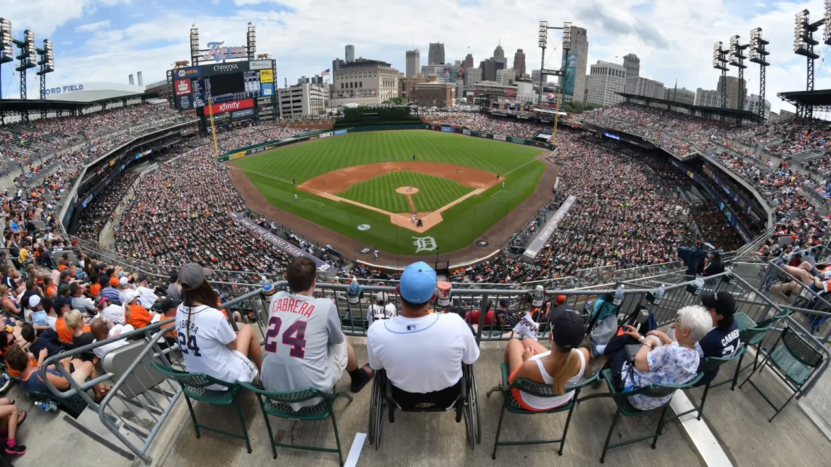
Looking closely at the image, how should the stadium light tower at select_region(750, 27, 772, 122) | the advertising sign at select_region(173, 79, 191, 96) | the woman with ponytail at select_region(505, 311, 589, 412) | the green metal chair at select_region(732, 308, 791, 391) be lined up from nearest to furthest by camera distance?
the woman with ponytail at select_region(505, 311, 589, 412) → the green metal chair at select_region(732, 308, 791, 391) → the stadium light tower at select_region(750, 27, 772, 122) → the advertising sign at select_region(173, 79, 191, 96)

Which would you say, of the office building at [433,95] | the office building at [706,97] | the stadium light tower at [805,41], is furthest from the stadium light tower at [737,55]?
the office building at [706,97]

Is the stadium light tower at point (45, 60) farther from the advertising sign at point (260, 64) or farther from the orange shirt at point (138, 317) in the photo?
the orange shirt at point (138, 317)

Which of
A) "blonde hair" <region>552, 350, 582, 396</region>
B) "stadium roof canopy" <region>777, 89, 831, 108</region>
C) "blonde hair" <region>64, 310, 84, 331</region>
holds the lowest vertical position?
"blonde hair" <region>64, 310, 84, 331</region>

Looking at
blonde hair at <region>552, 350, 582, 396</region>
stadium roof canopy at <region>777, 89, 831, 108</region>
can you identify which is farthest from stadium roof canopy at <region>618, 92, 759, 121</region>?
blonde hair at <region>552, 350, 582, 396</region>

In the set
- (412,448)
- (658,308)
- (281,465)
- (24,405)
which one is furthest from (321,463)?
(658,308)

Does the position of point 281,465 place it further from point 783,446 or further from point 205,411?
point 783,446

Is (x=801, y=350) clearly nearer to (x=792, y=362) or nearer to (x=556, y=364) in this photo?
(x=792, y=362)

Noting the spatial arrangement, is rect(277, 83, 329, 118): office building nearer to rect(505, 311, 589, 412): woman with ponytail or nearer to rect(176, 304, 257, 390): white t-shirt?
rect(176, 304, 257, 390): white t-shirt
